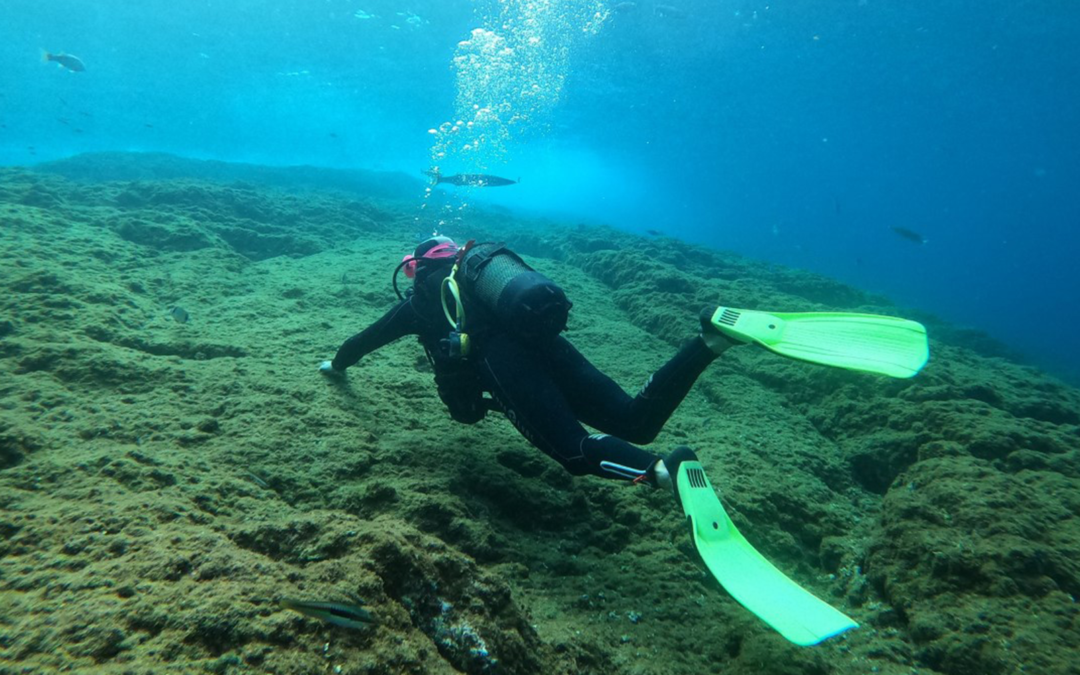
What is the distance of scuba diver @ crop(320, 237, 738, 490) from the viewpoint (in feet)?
9.34

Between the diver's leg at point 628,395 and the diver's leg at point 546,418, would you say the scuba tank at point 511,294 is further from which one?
the diver's leg at point 628,395

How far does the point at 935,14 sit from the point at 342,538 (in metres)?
31.7

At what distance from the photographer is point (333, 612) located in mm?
1435

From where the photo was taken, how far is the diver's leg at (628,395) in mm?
3074

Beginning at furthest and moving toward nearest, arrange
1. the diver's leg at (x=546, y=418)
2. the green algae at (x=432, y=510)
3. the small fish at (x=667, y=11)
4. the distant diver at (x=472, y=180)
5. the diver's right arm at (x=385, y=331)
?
the small fish at (x=667, y=11) → the distant diver at (x=472, y=180) → the diver's right arm at (x=385, y=331) → the diver's leg at (x=546, y=418) → the green algae at (x=432, y=510)

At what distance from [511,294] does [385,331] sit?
1.44 m

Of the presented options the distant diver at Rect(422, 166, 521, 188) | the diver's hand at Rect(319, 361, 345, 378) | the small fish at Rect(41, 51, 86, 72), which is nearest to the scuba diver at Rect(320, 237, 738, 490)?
the diver's hand at Rect(319, 361, 345, 378)

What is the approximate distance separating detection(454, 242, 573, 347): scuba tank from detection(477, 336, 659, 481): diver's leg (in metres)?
0.18

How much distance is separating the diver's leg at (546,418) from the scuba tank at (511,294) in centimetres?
18

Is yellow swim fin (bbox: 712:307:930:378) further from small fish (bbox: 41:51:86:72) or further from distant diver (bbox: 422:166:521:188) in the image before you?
small fish (bbox: 41:51:86:72)

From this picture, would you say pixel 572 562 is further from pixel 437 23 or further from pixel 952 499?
pixel 437 23

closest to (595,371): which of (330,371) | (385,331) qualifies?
(385,331)

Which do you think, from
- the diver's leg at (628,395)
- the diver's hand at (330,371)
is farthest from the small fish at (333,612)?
the diver's hand at (330,371)

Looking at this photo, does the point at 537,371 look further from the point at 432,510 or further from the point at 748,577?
the point at 748,577
